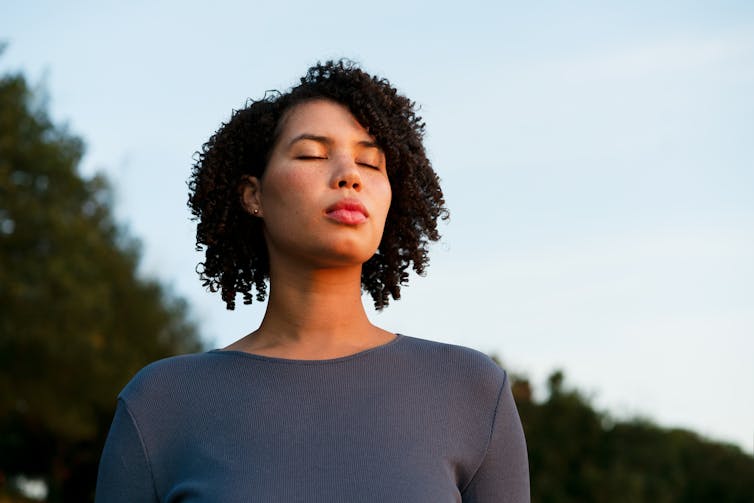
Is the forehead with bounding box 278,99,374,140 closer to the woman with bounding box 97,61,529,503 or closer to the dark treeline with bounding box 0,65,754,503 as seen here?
the woman with bounding box 97,61,529,503

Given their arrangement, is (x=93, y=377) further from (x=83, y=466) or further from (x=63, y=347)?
(x=83, y=466)

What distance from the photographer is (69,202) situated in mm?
30547

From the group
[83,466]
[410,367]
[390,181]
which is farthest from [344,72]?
[83,466]

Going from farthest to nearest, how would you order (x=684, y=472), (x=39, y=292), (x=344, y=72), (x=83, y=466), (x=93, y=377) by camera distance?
(x=83, y=466), (x=93, y=377), (x=39, y=292), (x=684, y=472), (x=344, y=72)

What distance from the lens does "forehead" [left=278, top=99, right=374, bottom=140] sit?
361 cm

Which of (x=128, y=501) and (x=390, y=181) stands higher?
(x=390, y=181)

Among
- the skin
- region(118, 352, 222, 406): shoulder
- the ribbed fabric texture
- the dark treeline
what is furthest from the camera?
the dark treeline

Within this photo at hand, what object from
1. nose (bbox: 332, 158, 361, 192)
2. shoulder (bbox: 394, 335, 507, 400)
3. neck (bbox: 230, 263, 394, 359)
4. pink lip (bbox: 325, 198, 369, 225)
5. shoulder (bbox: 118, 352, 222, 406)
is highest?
nose (bbox: 332, 158, 361, 192)

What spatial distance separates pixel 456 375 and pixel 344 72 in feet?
3.72

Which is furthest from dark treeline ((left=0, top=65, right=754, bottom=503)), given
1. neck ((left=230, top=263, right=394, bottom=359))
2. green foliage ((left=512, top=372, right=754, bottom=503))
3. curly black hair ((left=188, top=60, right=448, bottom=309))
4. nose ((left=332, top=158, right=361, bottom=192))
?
nose ((left=332, top=158, right=361, bottom=192))

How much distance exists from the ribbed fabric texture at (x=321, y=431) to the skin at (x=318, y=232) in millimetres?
99

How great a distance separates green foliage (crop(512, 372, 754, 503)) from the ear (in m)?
21.0

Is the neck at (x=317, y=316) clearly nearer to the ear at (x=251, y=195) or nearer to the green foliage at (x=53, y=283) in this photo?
the ear at (x=251, y=195)

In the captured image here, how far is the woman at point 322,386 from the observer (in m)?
3.35
